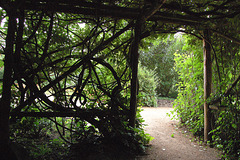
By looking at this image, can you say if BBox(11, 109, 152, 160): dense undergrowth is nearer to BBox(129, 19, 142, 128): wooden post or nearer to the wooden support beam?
the wooden support beam

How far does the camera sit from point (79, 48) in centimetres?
313

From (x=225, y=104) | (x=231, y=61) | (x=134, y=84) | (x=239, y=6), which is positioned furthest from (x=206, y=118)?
(x=239, y=6)

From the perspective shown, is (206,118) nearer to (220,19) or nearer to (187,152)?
(187,152)

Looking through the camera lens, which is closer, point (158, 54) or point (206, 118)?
point (206, 118)

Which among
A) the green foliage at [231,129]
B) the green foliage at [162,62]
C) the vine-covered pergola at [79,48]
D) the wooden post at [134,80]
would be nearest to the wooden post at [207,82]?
the vine-covered pergola at [79,48]

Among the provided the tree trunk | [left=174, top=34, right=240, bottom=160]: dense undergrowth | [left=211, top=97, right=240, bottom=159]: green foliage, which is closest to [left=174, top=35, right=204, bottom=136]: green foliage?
[left=174, top=34, right=240, bottom=160]: dense undergrowth

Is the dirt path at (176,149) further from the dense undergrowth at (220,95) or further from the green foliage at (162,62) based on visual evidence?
the green foliage at (162,62)

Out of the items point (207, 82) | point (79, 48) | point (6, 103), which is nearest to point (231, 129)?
point (207, 82)

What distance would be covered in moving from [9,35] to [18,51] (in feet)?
1.26

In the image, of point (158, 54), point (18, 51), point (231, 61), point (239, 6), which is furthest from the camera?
point (158, 54)

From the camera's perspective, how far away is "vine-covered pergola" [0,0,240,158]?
221cm

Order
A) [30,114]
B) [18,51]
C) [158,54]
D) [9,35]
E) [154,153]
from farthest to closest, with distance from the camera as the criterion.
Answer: [158,54], [154,153], [30,114], [18,51], [9,35]

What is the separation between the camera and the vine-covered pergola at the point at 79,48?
2.21 meters

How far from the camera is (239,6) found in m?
2.93
